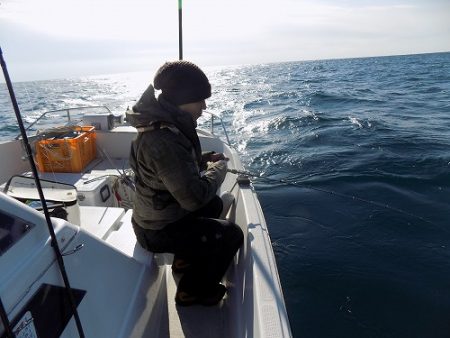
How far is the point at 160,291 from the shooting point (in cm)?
247

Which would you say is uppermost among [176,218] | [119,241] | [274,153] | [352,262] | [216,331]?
[176,218]

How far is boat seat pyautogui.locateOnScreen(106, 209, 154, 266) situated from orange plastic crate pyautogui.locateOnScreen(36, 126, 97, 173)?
2446mm

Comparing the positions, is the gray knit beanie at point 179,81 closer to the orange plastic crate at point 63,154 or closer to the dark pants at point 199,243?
the dark pants at point 199,243

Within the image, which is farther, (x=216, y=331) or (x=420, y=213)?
(x=420, y=213)

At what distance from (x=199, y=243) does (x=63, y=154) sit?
3.40 m

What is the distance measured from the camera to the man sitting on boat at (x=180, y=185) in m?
1.84

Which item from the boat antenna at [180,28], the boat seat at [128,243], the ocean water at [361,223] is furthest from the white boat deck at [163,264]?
the boat antenna at [180,28]

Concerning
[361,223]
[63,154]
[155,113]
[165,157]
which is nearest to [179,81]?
[155,113]

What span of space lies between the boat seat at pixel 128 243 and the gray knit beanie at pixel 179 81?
979 mm

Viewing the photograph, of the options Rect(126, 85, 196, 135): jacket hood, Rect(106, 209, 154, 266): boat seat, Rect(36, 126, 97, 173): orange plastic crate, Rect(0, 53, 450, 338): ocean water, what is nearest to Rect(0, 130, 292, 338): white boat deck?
Rect(106, 209, 154, 266): boat seat

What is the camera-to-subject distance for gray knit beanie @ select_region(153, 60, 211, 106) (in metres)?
1.91

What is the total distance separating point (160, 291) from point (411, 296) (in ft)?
8.80

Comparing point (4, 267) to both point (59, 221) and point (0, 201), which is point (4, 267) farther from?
point (59, 221)

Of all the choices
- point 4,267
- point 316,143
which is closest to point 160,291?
point 4,267
